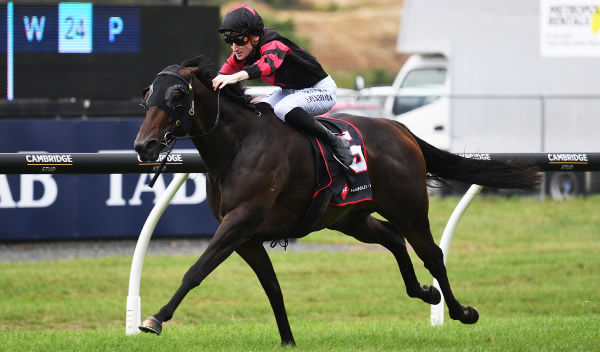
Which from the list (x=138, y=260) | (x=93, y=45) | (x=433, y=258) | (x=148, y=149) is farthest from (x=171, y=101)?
(x=93, y=45)

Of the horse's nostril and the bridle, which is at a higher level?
the bridle

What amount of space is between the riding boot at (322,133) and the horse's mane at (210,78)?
0.27 m

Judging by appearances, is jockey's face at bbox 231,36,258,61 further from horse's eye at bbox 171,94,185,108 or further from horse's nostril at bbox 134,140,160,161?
horse's nostril at bbox 134,140,160,161

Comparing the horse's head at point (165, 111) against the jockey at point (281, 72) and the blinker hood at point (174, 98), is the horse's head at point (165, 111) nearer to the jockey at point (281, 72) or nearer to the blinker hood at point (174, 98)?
the blinker hood at point (174, 98)

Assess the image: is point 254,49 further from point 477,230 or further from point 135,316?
point 477,230

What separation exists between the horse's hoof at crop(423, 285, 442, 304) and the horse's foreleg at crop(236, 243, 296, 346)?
99 centimetres

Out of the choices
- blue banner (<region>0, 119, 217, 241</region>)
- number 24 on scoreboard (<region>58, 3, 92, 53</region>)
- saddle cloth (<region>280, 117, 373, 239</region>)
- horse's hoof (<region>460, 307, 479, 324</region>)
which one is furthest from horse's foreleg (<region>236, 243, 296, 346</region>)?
number 24 on scoreboard (<region>58, 3, 92, 53</region>)

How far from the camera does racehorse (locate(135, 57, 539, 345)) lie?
5.43 metres

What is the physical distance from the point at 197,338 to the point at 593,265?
5.70 m

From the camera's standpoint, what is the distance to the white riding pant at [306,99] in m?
6.10

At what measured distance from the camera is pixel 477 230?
13664 millimetres

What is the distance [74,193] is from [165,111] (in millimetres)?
5949

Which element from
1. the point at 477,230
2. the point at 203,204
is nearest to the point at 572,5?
the point at 477,230

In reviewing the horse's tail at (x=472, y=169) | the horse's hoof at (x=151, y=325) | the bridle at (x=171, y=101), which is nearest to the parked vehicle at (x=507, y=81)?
the horse's tail at (x=472, y=169)
